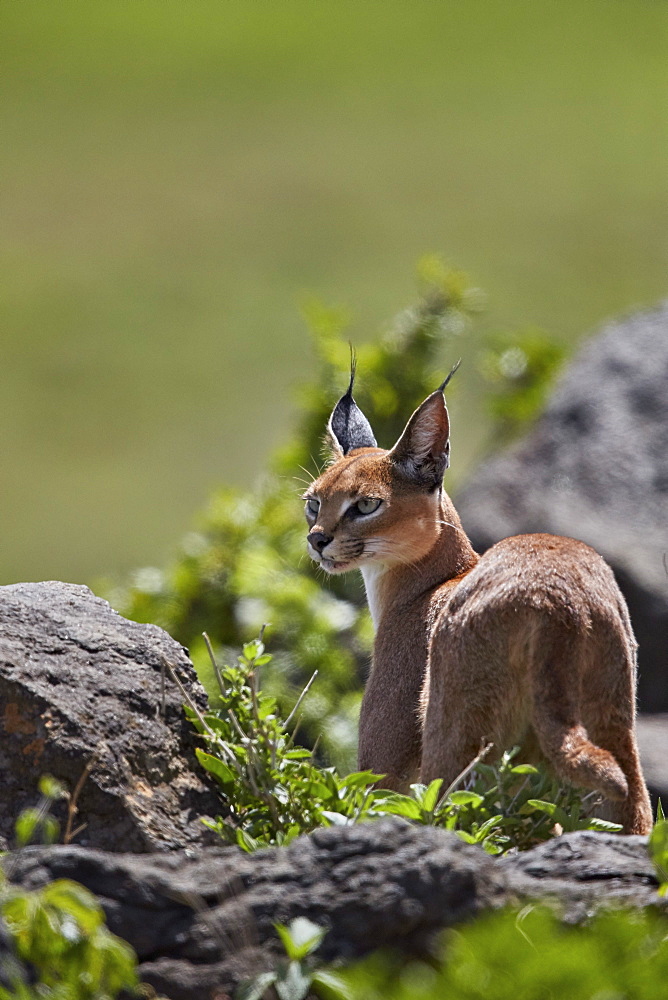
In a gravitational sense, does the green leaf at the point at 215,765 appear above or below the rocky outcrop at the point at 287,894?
below

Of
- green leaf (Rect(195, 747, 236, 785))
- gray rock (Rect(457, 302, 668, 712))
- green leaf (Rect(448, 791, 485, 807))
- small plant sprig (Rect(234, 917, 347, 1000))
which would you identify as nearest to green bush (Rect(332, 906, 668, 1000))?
small plant sprig (Rect(234, 917, 347, 1000))

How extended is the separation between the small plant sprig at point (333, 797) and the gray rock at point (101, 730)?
14 cm

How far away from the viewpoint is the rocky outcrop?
288 centimetres

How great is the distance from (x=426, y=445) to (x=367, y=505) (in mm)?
390

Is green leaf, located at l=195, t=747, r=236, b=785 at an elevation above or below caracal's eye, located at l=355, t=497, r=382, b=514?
below

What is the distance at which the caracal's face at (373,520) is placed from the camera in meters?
5.48

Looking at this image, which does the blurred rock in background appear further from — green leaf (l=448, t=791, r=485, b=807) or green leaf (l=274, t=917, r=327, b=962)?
green leaf (l=274, t=917, r=327, b=962)

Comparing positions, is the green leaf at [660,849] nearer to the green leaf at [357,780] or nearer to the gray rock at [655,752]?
the green leaf at [357,780]

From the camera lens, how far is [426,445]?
5543mm

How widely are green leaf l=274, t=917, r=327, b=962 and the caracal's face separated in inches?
110

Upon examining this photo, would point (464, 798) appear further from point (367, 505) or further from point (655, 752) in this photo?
point (655, 752)

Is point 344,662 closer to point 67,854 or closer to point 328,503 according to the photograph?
point 328,503

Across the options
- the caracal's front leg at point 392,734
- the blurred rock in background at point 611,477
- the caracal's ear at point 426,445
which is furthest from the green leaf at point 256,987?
the blurred rock in background at point 611,477

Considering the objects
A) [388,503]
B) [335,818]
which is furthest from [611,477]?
[335,818]
